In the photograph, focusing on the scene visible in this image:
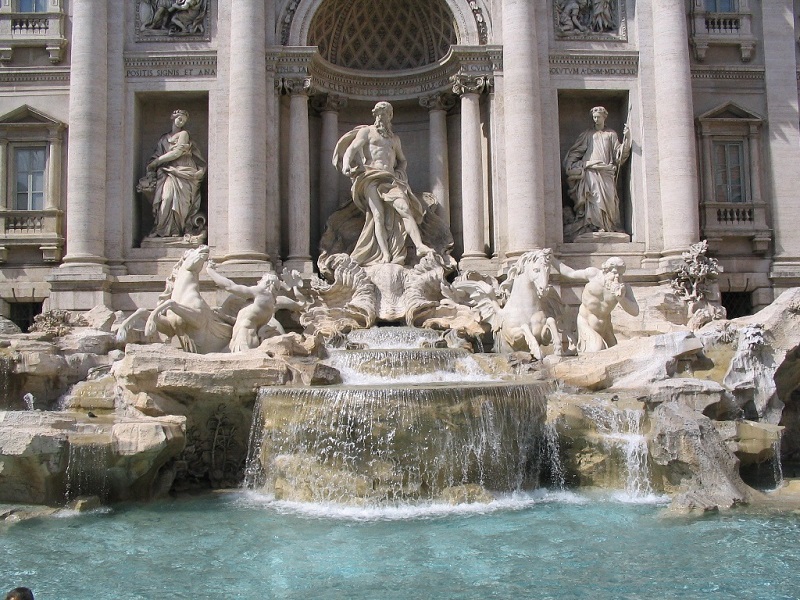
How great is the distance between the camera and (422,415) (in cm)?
1039

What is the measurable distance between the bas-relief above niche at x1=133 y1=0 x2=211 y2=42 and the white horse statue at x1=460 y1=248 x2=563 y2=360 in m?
8.93

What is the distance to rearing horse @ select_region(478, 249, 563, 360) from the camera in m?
14.0

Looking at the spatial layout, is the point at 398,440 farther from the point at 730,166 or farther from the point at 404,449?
the point at 730,166

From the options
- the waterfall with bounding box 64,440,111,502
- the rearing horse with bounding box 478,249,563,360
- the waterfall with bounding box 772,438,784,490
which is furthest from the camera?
the rearing horse with bounding box 478,249,563,360

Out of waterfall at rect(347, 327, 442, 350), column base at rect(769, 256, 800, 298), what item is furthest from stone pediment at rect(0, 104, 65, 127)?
column base at rect(769, 256, 800, 298)

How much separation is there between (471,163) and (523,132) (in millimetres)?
1364

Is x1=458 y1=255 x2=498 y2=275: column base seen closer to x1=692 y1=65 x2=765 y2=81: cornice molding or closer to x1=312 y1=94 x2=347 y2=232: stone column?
x1=312 y1=94 x2=347 y2=232: stone column

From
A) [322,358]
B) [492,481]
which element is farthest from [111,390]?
[492,481]

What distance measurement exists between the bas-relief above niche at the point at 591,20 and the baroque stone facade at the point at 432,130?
37mm

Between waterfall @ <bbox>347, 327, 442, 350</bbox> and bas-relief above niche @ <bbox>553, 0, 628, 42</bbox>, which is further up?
bas-relief above niche @ <bbox>553, 0, 628, 42</bbox>

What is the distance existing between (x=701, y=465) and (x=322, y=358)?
6.03m

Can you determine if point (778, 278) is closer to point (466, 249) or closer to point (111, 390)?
point (466, 249)

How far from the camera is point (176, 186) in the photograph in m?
17.5

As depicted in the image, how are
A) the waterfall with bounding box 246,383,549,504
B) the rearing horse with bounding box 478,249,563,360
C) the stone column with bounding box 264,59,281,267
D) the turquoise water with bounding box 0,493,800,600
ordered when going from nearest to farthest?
the turquoise water with bounding box 0,493,800,600 < the waterfall with bounding box 246,383,549,504 < the rearing horse with bounding box 478,249,563,360 < the stone column with bounding box 264,59,281,267
